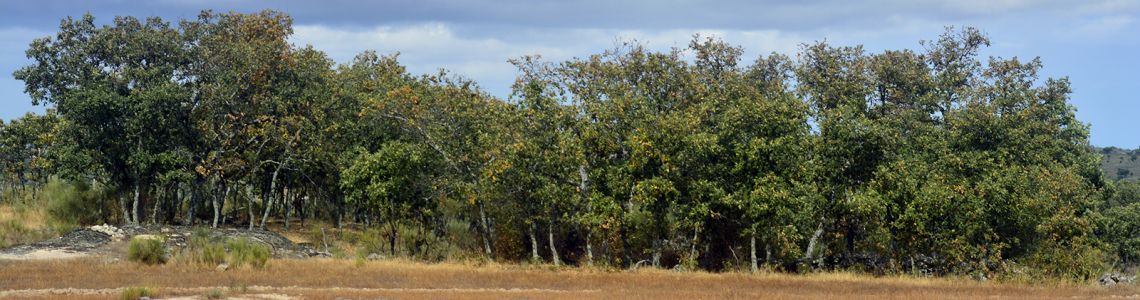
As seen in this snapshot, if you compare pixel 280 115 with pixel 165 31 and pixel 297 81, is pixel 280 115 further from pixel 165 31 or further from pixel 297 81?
pixel 165 31

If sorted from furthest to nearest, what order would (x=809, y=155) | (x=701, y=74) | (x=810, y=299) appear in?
(x=701, y=74) → (x=809, y=155) → (x=810, y=299)

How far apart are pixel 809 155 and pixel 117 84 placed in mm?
29748

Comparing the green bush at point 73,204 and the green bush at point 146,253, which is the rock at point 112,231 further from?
the green bush at point 146,253

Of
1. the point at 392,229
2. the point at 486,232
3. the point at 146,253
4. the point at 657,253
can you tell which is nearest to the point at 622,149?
the point at 657,253

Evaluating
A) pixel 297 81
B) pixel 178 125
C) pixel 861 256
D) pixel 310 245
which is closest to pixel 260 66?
pixel 297 81

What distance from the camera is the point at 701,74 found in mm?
34594

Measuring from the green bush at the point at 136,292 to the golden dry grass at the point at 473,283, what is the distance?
388 millimetres

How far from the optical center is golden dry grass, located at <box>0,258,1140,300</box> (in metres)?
18.8

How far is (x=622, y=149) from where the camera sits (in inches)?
1137

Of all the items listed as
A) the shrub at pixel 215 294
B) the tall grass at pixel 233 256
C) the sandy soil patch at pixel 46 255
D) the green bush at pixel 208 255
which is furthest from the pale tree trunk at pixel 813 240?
the sandy soil patch at pixel 46 255

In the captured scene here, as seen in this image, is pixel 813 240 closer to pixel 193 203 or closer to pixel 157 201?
pixel 193 203

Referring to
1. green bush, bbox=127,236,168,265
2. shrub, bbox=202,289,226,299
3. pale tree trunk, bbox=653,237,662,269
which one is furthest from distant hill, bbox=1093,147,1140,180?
shrub, bbox=202,289,226,299

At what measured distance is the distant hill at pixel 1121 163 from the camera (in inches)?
5935

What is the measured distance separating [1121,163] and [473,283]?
199m
